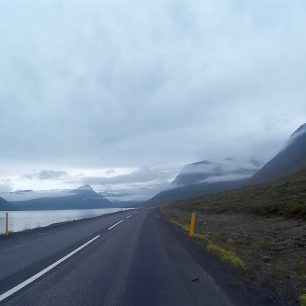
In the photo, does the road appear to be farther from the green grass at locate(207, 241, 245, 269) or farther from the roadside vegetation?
the roadside vegetation

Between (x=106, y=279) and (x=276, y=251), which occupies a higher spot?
(x=106, y=279)

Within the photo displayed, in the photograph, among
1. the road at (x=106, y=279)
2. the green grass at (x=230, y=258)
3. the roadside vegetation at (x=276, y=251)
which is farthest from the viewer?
the green grass at (x=230, y=258)

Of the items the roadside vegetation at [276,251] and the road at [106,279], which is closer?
the road at [106,279]

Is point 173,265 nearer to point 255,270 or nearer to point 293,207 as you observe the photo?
point 255,270

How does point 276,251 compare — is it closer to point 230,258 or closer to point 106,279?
point 230,258

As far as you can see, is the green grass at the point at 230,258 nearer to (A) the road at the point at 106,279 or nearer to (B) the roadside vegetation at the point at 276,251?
(B) the roadside vegetation at the point at 276,251

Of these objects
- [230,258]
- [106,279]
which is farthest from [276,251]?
[106,279]

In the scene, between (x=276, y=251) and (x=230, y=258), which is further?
(x=276, y=251)

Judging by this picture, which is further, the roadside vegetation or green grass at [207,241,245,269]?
green grass at [207,241,245,269]

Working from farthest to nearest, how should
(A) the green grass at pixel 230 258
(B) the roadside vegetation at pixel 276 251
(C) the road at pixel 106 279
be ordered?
(A) the green grass at pixel 230 258
(B) the roadside vegetation at pixel 276 251
(C) the road at pixel 106 279

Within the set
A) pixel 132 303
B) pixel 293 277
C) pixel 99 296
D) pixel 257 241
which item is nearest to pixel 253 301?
pixel 132 303

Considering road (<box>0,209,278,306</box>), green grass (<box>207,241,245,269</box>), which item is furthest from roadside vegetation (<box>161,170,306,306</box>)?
road (<box>0,209,278,306</box>)

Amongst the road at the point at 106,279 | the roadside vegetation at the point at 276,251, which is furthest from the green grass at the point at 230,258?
the road at the point at 106,279

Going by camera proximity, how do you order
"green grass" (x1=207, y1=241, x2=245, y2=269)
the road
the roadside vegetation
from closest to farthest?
the road → the roadside vegetation → "green grass" (x1=207, y1=241, x2=245, y2=269)
